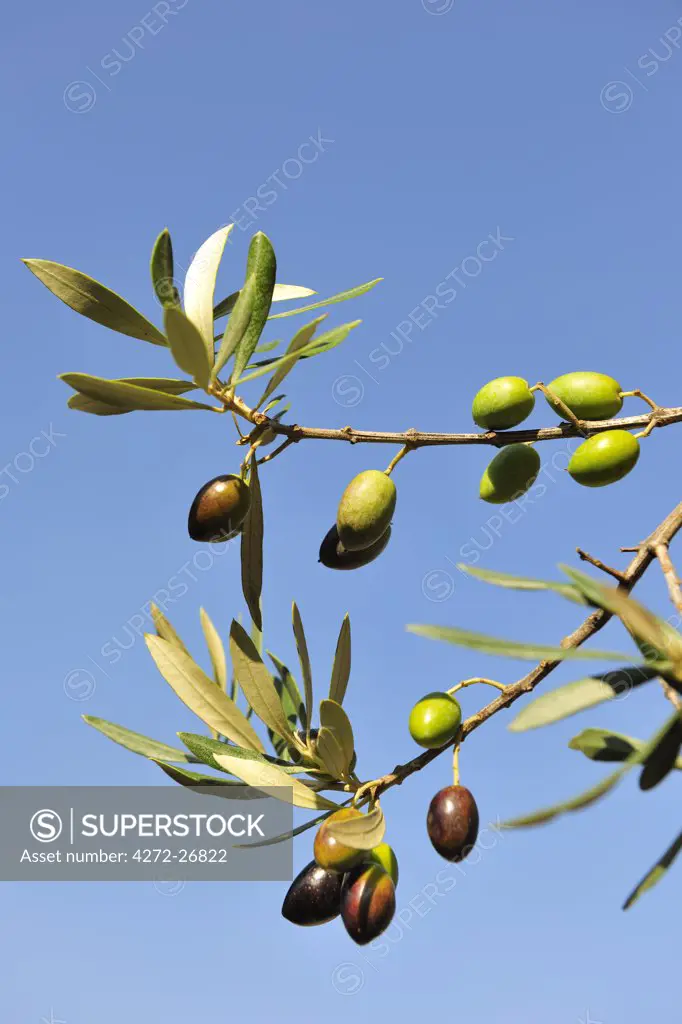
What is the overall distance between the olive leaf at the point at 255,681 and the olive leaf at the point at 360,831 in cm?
29

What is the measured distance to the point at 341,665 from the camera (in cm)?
205

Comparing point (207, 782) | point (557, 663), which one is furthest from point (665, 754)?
point (207, 782)

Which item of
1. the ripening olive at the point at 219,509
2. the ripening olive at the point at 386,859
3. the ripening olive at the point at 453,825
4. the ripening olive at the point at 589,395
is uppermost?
the ripening olive at the point at 589,395

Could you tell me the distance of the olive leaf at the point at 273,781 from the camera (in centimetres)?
176

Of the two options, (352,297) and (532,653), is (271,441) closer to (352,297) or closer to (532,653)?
(352,297)

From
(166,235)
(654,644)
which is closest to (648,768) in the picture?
(654,644)

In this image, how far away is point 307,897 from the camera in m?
1.82

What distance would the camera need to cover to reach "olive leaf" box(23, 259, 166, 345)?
6.12ft

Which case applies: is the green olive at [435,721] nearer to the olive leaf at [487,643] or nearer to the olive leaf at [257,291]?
the olive leaf at [487,643]

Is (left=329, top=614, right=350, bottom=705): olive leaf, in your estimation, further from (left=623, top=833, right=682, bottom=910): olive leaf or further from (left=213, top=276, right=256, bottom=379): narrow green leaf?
(left=623, top=833, right=682, bottom=910): olive leaf

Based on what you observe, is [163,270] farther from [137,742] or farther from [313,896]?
[313,896]

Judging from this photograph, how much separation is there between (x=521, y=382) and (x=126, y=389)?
927 millimetres

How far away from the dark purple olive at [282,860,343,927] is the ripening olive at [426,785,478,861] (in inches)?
9.2

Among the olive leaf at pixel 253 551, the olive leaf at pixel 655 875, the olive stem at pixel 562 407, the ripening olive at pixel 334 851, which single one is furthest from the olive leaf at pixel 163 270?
the olive leaf at pixel 655 875
